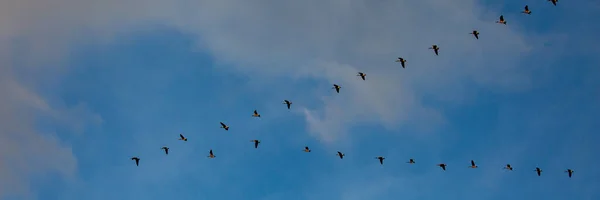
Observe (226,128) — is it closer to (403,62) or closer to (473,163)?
(403,62)

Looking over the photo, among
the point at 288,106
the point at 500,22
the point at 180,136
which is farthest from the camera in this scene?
the point at 180,136

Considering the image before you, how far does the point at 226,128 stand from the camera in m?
177

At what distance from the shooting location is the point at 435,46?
160750 millimetres

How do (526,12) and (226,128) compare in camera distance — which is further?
(226,128)

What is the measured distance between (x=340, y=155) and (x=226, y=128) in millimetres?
24508

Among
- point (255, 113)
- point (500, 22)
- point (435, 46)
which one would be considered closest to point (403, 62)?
A: point (435, 46)

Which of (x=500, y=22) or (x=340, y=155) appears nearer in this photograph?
(x=500, y=22)

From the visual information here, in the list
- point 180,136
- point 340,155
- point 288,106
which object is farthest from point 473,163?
point 180,136

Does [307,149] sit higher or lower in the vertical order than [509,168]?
higher

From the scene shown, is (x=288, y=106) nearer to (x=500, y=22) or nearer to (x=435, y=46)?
(x=435, y=46)

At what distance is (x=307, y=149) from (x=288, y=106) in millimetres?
19619

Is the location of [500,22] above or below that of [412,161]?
above

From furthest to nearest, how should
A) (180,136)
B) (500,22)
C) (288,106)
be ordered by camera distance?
1. (180,136)
2. (288,106)
3. (500,22)

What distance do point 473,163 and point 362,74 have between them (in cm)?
3636
